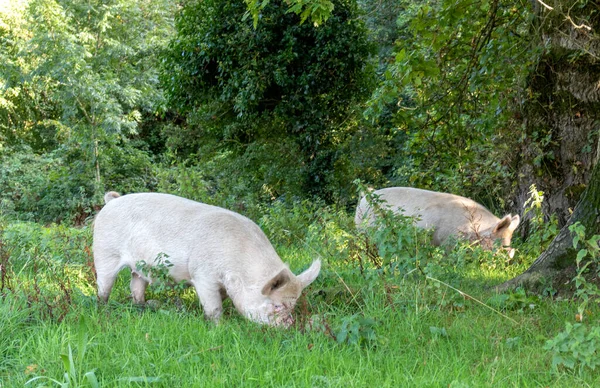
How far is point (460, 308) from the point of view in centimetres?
584

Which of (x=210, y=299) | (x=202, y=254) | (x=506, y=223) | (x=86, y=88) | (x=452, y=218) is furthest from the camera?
(x=86, y=88)

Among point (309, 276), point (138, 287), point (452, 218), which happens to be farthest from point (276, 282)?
point (452, 218)

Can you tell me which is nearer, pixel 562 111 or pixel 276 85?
pixel 562 111

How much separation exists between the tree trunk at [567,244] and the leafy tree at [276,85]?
7.53 meters

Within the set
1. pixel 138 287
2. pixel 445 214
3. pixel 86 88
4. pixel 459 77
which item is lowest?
pixel 86 88

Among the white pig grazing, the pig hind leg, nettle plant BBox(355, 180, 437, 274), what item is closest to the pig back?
nettle plant BBox(355, 180, 437, 274)

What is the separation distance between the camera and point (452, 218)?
960 cm

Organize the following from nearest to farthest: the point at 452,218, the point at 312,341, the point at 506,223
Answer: the point at 312,341 < the point at 506,223 < the point at 452,218

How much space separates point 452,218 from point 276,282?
4.67 meters

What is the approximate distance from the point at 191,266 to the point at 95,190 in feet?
43.8

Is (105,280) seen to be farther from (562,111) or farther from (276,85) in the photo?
(276,85)

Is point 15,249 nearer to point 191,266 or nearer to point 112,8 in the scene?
point 191,266

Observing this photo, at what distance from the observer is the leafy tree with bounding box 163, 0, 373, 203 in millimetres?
13125

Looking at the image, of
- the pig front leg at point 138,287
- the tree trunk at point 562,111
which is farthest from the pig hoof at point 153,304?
the tree trunk at point 562,111
